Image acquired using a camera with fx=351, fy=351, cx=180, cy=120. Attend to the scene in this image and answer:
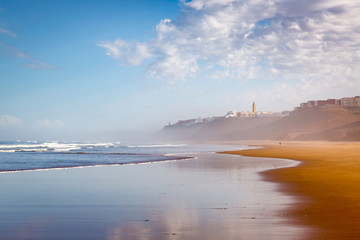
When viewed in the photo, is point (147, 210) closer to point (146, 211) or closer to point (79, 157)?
point (146, 211)

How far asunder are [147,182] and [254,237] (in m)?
9.77

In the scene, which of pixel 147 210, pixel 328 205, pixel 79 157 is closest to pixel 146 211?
pixel 147 210

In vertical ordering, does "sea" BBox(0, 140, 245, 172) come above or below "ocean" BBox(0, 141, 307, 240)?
above

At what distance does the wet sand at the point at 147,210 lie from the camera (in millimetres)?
7344

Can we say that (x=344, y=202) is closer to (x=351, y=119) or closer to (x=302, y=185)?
(x=302, y=185)

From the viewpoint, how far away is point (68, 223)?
8.27 meters

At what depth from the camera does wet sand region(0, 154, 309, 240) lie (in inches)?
289

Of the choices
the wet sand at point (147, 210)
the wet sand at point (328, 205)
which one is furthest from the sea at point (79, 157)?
the wet sand at point (328, 205)

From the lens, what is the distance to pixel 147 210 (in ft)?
32.3

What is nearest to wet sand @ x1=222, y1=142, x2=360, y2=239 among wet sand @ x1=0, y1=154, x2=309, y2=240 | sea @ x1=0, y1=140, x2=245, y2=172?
wet sand @ x1=0, y1=154, x2=309, y2=240

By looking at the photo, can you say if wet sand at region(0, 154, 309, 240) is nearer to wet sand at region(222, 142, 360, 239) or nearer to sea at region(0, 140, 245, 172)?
wet sand at region(222, 142, 360, 239)

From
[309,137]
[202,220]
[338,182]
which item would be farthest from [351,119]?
[202,220]

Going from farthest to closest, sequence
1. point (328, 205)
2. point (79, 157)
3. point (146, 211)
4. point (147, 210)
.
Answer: point (79, 157) → point (328, 205) → point (147, 210) → point (146, 211)

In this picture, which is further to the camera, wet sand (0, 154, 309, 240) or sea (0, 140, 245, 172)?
sea (0, 140, 245, 172)
